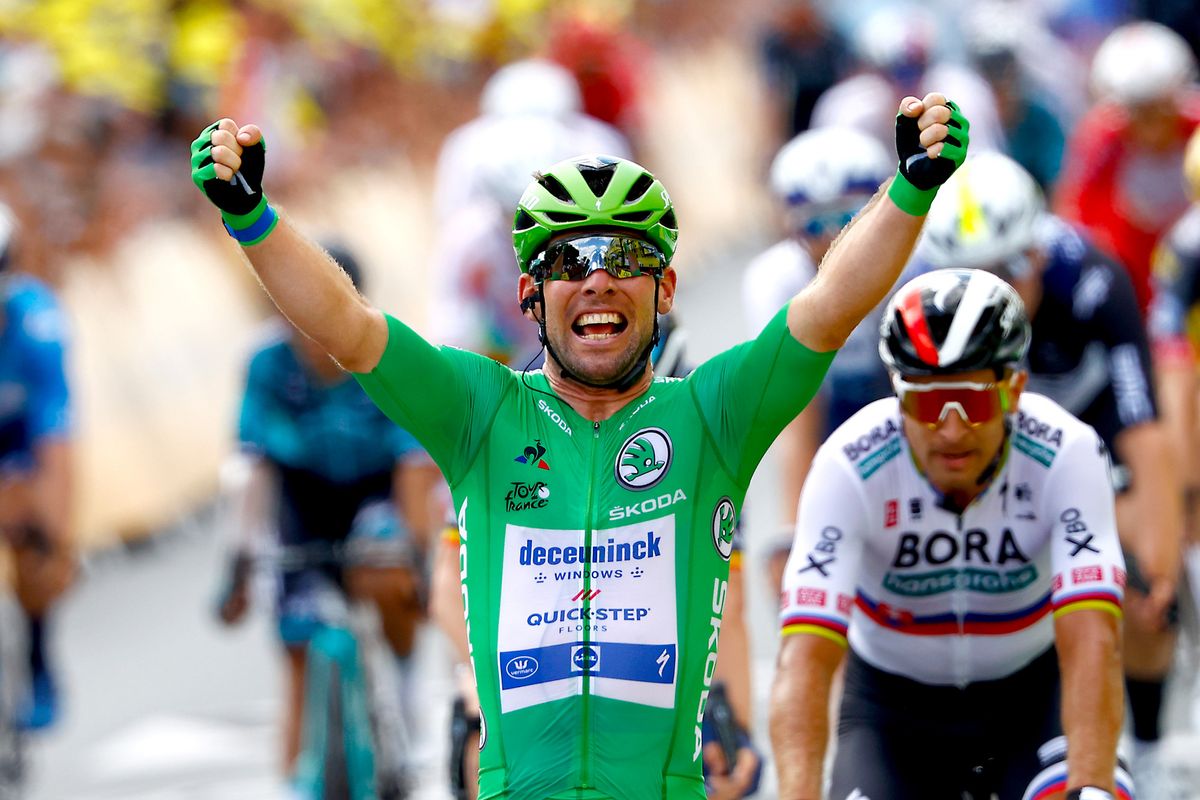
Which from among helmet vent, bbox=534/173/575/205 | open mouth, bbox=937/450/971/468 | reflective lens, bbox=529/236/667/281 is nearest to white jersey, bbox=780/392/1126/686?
open mouth, bbox=937/450/971/468

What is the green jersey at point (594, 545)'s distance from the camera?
5191mm

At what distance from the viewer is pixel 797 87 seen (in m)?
18.7

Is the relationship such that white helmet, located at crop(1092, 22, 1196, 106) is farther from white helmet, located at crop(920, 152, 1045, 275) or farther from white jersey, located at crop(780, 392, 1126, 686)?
white jersey, located at crop(780, 392, 1126, 686)

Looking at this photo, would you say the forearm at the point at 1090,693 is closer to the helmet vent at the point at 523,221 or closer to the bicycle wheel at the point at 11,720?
the helmet vent at the point at 523,221

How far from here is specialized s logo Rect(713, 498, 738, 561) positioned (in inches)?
210

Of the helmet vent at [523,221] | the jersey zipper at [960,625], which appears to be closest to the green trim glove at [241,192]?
the helmet vent at [523,221]

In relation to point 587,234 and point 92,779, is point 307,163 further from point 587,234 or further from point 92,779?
point 587,234

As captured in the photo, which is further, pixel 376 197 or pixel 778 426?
pixel 376 197

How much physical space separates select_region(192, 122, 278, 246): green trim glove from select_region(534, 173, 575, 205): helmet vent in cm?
67

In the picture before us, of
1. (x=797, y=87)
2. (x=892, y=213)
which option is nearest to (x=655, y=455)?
(x=892, y=213)

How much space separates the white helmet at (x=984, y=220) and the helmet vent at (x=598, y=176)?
2.26 meters

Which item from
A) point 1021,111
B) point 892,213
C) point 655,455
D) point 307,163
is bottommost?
point 655,455

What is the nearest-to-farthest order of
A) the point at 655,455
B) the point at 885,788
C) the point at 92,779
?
the point at 655,455
the point at 885,788
the point at 92,779

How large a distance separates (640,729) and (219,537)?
1080 centimetres
